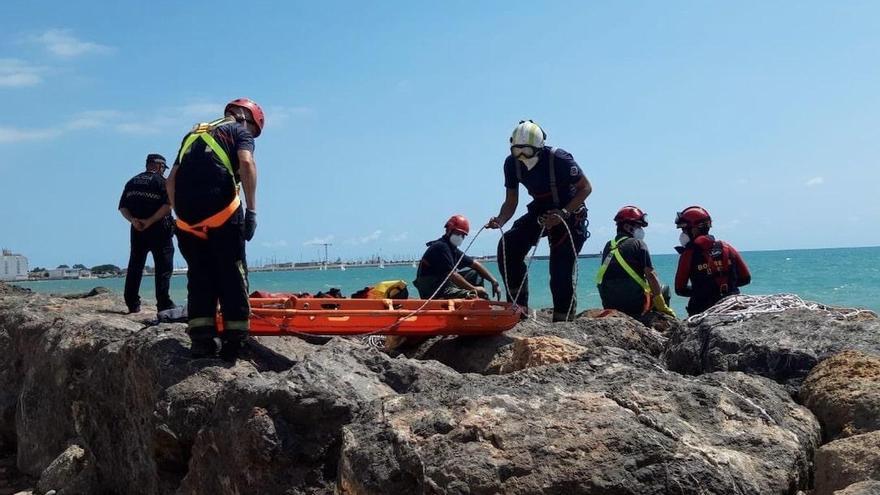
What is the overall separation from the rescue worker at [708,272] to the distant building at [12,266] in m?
45.5

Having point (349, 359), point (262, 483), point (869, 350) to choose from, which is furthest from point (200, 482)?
point (869, 350)

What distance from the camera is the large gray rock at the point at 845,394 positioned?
421cm

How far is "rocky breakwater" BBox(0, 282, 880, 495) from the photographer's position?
3.22 meters

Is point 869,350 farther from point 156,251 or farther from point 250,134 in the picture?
point 156,251

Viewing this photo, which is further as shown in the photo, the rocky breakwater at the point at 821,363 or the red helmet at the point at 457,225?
the red helmet at the point at 457,225

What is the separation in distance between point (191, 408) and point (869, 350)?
374 cm

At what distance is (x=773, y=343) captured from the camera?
5.41m

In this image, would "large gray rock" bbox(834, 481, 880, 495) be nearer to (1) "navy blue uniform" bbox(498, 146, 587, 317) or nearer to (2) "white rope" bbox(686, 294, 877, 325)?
(2) "white rope" bbox(686, 294, 877, 325)

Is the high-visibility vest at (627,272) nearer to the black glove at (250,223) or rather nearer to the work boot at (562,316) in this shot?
the work boot at (562,316)

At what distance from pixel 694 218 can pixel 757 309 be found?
2810 millimetres

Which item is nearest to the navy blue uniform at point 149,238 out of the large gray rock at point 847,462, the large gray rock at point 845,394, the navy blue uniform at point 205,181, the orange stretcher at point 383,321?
the orange stretcher at point 383,321

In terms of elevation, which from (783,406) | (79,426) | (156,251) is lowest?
(79,426)

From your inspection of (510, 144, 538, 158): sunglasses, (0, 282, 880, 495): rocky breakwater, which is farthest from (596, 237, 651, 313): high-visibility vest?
(0, 282, 880, 495): rocky breakwater

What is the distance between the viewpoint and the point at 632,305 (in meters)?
9.35
